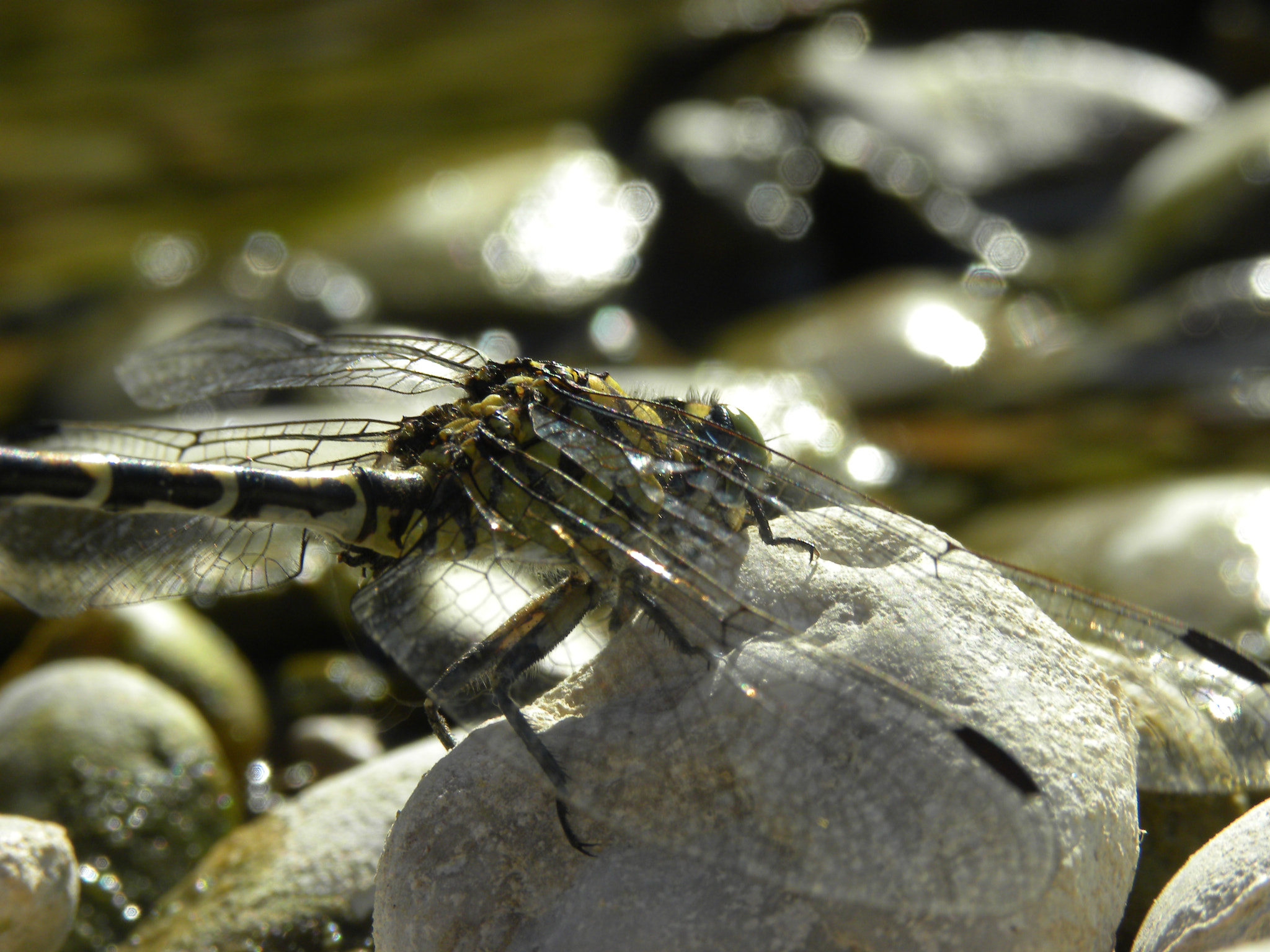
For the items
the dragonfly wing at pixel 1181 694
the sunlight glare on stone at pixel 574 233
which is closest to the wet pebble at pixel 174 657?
the dragonfly wing at pixel 1181 694

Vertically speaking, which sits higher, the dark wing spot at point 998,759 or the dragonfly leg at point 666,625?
the dark wing spot at point 998,759

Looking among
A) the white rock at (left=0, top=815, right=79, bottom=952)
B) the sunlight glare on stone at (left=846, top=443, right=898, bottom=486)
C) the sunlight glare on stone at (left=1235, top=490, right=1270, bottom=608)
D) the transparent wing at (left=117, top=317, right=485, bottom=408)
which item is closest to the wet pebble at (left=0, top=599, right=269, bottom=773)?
the transparent wing at (left=117, top=317, right=485, bottom=408)

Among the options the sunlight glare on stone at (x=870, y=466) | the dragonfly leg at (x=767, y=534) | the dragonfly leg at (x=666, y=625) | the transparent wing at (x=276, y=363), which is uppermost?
the dragonfly leg at (x=767, y=534)

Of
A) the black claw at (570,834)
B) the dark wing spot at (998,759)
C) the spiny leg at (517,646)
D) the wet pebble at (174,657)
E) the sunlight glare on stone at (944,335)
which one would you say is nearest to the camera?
the dark wing spot at (998,759)

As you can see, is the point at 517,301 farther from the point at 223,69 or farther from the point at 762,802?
the point at 223,69

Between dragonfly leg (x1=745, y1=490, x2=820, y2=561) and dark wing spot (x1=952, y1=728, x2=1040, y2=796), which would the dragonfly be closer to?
dragonfly leg (x1=745, y1=490, x2=820, y2=561)

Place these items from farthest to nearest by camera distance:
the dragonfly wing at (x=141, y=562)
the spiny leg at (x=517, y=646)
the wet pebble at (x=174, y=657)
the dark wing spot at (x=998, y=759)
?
the wet pebble at (x=174, y=657)
the dragonfly wing at (x=141, y=562)
the spiny leg at (x=517, y=646)
the dark wing spot at (x=998, y=759)

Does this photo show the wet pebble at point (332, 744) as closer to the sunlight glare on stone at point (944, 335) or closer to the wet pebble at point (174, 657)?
the wet pebble at point (174, 657)
